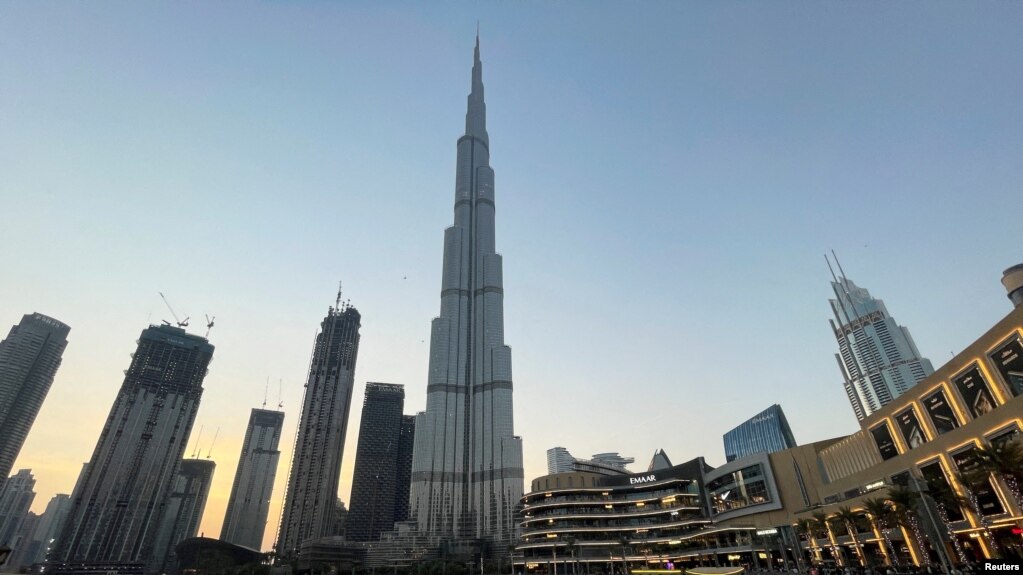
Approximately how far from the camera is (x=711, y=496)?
139 metres

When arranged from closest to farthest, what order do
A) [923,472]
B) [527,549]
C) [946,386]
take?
[946,386], [923,472], [527,549]

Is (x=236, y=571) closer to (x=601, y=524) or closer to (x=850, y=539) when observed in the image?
(x=601, y=524)

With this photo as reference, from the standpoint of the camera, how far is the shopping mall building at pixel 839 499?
57.7m

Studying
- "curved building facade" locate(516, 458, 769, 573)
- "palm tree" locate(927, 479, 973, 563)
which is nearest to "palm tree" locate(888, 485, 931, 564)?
"palm tree" locate(927, 479, 973, 563)

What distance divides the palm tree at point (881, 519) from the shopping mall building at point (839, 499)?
0.51 metres

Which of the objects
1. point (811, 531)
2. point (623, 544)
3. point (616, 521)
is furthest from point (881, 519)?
point (616, 521)

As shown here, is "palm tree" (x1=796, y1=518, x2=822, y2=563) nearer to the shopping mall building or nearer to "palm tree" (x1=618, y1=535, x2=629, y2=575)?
the shopping mall building

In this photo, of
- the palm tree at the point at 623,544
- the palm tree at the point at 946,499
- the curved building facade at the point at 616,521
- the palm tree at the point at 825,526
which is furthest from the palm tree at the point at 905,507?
the palm tree at the point at 623,544

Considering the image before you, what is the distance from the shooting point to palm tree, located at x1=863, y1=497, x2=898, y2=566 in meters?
67.0

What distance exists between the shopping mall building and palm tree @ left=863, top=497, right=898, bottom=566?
1.69 ft

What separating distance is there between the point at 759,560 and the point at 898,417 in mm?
56731

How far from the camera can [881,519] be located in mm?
68062

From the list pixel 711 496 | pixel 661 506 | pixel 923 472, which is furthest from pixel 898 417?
pixel 661 506

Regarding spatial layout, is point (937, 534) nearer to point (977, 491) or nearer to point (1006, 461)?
point (977, 491)
